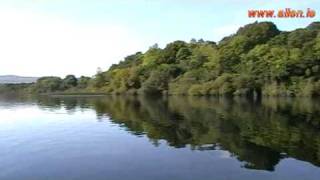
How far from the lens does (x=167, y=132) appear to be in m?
37.2

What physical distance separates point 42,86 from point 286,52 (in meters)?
104

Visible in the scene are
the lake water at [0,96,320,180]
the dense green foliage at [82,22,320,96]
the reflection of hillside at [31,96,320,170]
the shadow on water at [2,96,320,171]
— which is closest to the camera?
the lake water at [0,96,320,180]

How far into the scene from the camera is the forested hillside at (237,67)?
315 ft

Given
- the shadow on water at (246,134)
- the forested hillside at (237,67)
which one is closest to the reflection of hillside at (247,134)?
the shadow on water at (246,134)

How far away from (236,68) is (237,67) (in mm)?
424

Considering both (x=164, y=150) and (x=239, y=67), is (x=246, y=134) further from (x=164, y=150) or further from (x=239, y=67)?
(x=239, y=67)

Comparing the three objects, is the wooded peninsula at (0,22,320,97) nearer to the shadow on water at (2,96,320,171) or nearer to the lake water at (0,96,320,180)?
the shadow on water at (2,96,320,171)

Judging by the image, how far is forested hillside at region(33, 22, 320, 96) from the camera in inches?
3782

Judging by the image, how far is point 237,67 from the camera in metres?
107

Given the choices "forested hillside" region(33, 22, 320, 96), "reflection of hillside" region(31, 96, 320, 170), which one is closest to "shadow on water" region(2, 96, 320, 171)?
"reflection of hillside" region(31, 96, 320, 170)

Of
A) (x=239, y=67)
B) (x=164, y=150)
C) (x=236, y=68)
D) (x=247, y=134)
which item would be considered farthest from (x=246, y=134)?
(x=236, y=68)

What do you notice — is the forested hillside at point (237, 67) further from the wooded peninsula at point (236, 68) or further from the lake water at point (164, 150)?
the lake water at point (164, 150)

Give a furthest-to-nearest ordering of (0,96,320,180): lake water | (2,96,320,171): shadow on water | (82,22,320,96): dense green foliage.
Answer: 1. (82,22,320,96): dense green foliage
2. (2,96,320,171): shadow on water
3. (0,96,320,180): lake water

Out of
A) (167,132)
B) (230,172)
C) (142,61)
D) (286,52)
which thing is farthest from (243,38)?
(230,172)
